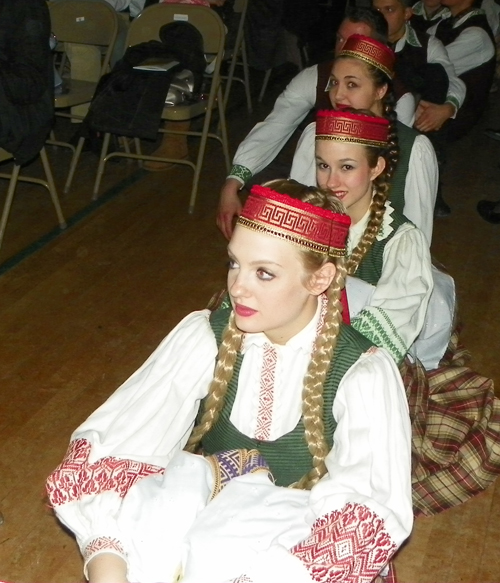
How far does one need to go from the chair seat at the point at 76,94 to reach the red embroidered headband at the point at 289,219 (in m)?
2.64

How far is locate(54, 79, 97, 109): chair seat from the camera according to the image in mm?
4020

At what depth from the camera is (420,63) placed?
353 cm

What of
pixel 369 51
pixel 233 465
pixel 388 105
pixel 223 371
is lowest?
pixel 233 465

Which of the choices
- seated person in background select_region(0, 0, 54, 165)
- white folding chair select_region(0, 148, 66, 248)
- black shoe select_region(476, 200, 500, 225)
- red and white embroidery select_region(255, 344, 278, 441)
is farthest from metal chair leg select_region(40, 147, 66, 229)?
red and white embroidery select_region(255, 344, 278, 441)

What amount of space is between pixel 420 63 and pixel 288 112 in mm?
737

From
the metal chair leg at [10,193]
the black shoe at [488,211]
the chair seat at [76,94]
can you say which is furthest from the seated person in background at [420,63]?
the metal chair leg at [10,193]

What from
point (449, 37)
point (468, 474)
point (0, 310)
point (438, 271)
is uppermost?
point (449, 37)

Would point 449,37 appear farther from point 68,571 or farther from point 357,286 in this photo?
point 68,571

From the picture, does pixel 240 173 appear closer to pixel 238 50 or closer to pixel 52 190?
pixel 52 190

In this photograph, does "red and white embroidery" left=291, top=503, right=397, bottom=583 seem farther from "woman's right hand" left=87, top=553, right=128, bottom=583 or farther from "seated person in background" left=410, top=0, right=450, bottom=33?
"seated person in background" left=410, top=0, right=450, bottom=33

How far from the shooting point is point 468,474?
2355mm

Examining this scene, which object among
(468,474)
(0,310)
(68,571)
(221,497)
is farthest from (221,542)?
(0,310)

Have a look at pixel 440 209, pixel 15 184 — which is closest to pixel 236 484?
pixel 15 184

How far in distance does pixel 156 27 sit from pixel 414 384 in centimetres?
274
